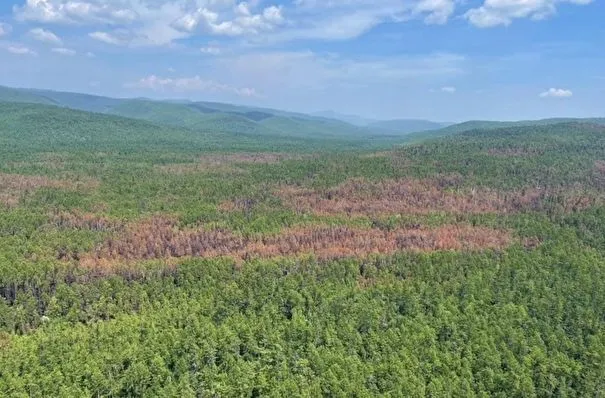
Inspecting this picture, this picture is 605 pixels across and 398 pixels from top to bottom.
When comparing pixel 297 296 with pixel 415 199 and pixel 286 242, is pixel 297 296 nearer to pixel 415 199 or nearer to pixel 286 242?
pixel 286 242

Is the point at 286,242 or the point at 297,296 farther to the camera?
the point at 286,242

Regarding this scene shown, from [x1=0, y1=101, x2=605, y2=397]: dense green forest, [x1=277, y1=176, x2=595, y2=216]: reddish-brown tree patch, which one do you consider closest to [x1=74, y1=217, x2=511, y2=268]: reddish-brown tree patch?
[x1=0, y1=101, x2=605, y2=397]: dense green forest

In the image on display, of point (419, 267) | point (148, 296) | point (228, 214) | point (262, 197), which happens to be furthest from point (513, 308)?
point (262, 197)

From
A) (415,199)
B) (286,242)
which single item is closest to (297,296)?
(286,242)

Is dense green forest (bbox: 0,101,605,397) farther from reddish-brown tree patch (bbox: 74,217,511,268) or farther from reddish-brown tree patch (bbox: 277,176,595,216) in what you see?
reddish-brown tree patch (bbox: 277,176,595,216)

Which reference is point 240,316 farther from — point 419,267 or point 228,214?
point 228,214

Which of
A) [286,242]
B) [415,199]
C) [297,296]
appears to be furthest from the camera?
[415,199]

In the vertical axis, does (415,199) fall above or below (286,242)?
above

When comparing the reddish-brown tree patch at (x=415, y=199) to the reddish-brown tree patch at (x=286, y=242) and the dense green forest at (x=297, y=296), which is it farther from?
the reddish-brown tree patch at (x=286, y=242)
